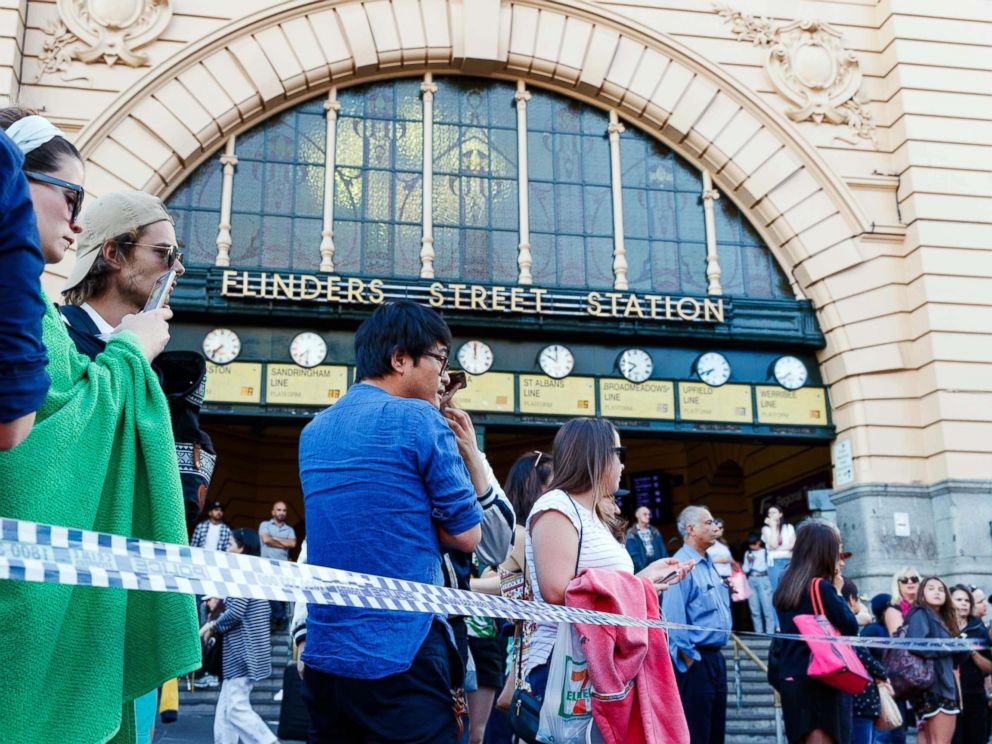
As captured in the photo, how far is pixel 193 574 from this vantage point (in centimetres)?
239

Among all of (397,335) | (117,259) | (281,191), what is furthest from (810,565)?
(281,191)

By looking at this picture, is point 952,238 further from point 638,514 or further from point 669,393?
point 638,514

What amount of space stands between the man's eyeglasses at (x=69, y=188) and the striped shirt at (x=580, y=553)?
2520 mm

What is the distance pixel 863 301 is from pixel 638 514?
18.7 ft

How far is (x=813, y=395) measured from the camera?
1812 centimetres

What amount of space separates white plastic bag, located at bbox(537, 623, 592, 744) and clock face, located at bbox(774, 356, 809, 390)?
48.2 ft

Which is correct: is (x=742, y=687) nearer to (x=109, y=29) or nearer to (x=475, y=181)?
(x=475, y=181)

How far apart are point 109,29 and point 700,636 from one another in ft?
47.6

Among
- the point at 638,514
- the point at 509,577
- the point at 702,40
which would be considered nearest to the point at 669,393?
the point at 638,514

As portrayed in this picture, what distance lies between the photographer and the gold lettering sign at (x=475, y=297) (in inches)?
655

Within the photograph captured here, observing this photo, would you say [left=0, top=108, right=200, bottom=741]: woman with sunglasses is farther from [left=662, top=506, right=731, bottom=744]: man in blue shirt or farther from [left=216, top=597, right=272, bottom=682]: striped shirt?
[left=216, top=597, right=272, bottom=682]: striped shirt

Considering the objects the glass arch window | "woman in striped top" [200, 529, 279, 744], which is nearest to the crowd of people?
"woman in striped top" [200, 529, 279, 744]

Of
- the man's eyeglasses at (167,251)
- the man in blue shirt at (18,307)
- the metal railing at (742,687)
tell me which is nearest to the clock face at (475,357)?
the metal railing at (742,687)

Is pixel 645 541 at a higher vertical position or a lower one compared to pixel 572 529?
higher
